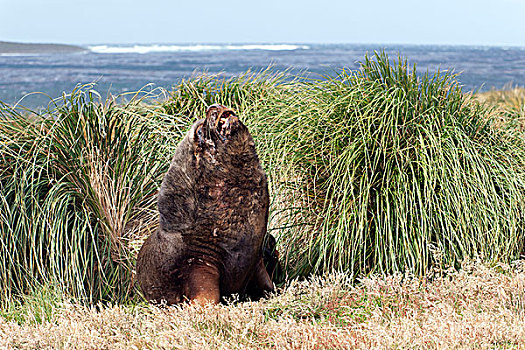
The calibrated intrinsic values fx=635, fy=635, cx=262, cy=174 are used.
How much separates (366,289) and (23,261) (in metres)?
2.46

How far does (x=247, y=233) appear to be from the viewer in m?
3.36

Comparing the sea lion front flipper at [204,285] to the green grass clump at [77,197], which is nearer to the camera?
the sea lion front flipper at [204,285]

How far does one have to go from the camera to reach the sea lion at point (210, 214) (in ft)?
10.7

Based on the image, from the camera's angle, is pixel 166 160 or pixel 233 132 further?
pixel 166 160

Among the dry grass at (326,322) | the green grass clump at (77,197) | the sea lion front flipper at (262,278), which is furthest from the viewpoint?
the green grass clump at (77,197)

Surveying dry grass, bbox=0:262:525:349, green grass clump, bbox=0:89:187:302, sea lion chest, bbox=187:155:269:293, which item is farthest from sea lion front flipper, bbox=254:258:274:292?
green grass clump, bbox=0:89:187:302

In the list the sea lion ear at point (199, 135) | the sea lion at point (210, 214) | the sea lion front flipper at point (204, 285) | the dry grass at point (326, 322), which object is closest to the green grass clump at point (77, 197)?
the dry grass at point (326, 322)

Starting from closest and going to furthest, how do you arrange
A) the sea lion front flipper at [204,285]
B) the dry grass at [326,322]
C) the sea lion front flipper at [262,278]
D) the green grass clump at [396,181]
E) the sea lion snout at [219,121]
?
1. the dry grass at [326,322]
2. the sea lion snout at [219,121]
3. the sea lion front flipper at [204,285]
4. the sea lion front flipper at [262,278]
5. the green grass clump at [396,181]

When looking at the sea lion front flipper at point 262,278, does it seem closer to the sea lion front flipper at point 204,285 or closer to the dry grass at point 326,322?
the dry grass at point 326,322

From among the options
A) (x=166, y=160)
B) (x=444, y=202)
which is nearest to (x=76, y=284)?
(x=166, y=160)

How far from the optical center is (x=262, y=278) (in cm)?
375

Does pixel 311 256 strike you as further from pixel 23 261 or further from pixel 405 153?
pixel 23 261

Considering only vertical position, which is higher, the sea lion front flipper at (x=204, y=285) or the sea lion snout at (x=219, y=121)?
the sea lion snout at (x=219, y=121)

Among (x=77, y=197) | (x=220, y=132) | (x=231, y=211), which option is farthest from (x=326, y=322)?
(x=77, y=197)
